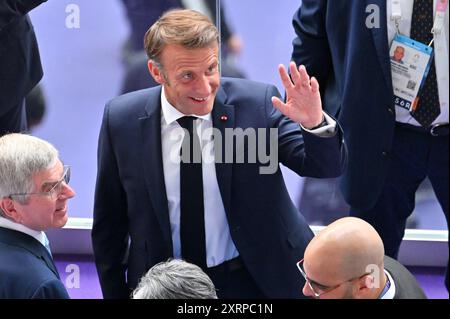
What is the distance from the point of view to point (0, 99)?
3223mm

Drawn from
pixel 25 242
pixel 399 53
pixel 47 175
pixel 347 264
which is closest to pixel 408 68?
pixel 399 53

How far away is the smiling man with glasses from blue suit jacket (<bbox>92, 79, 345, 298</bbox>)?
0.66 ft

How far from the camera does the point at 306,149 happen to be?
2508mm

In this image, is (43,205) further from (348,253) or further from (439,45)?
(439,45)

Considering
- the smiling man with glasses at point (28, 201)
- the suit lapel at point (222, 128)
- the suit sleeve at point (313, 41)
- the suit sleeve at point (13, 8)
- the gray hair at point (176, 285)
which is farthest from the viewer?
the suit sleeve at point (13, 8)

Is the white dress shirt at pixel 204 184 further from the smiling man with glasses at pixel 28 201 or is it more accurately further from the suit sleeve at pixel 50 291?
the suit sleeve at pixel 50 291

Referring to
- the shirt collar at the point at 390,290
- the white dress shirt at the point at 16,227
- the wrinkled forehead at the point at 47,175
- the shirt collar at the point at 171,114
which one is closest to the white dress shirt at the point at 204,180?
the shirt collar at the point at 171,114

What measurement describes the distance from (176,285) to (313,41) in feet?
3.33

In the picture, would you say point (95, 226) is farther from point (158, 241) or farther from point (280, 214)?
point (280, 214)

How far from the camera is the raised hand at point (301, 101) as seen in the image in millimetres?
2426

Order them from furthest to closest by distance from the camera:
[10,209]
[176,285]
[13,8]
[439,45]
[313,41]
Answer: [13,8]
[313,41]
[439,45]
[10,209]
[176,285]

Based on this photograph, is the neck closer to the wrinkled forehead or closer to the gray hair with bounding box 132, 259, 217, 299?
the gray hair with bounding box 132, 259, 217, 299

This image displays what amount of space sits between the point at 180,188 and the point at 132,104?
29 centimetres
